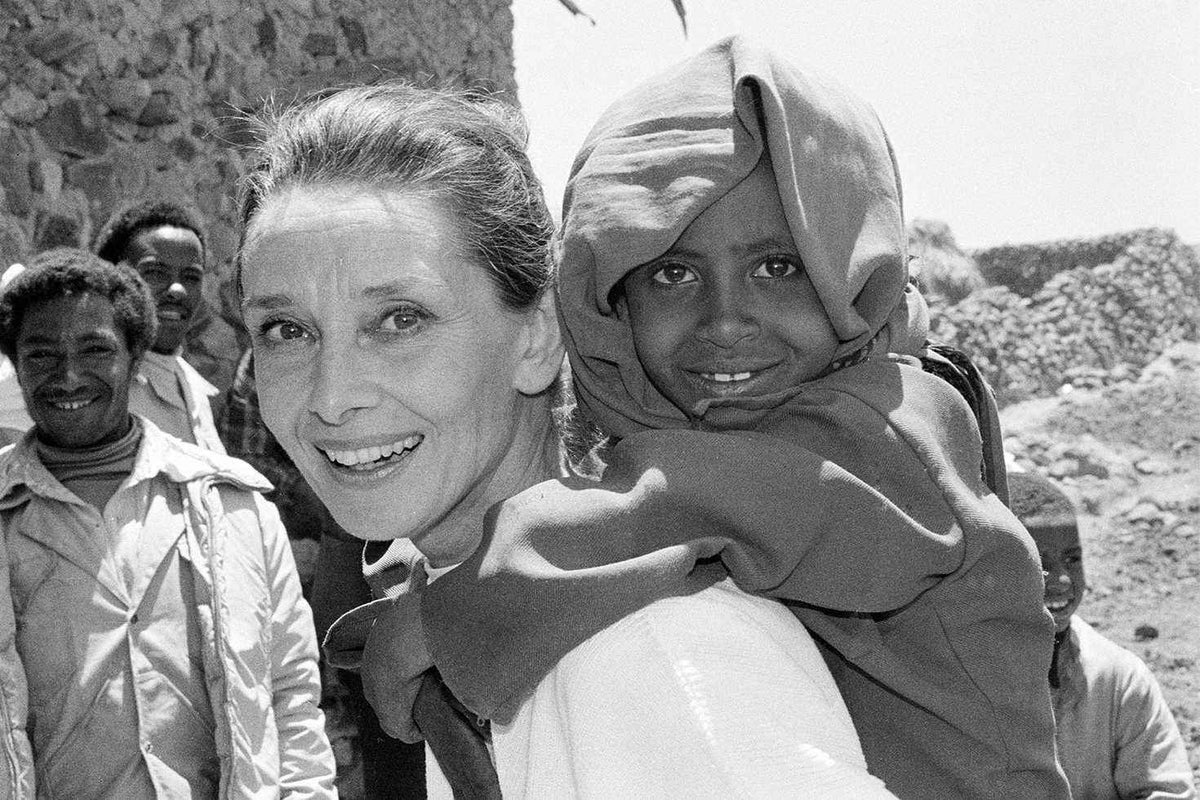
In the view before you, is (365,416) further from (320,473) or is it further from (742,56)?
(742,56)

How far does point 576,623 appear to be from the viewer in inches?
45.8

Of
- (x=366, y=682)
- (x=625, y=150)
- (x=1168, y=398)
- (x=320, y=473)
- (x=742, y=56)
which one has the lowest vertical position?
(x=1168, y=398)

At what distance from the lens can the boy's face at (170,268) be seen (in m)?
4.15

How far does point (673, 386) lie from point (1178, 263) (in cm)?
1885

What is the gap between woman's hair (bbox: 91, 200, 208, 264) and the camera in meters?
4.24

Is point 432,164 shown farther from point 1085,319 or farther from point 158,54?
point 1085,319

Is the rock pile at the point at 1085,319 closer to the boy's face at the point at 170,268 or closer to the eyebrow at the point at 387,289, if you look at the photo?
the boy's face at the point at 170,268

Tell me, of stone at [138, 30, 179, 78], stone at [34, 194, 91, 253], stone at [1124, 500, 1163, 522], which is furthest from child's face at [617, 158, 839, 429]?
stone at [1124, 500, 1163, 522]

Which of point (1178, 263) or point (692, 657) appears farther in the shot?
point (1178, 263)

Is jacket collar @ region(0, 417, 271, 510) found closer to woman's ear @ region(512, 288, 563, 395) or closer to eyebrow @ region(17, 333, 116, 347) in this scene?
eyebrow @ region(17, 333, 116, 347)

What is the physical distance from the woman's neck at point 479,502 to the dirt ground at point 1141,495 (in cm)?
710

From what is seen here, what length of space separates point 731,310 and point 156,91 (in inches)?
152

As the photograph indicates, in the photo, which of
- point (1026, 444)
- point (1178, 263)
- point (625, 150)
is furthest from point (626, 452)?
point (1178, 263)

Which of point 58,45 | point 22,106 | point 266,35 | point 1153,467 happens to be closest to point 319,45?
point 266,35
